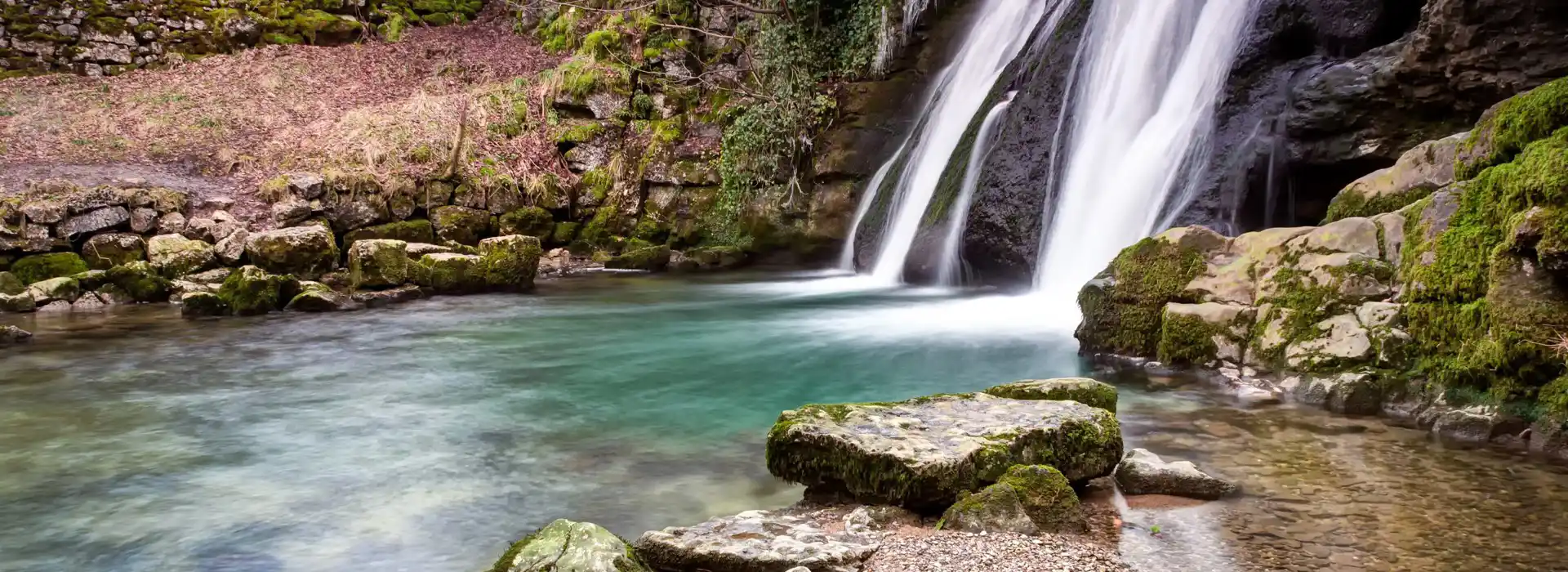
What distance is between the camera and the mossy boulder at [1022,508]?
3512mm

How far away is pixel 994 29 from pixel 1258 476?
12.2 metres

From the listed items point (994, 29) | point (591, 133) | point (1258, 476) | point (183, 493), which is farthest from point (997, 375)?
point (591, 133)

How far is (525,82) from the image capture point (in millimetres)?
19984

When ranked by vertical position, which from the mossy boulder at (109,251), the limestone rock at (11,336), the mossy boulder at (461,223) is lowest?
the limestone rock at (11,336)

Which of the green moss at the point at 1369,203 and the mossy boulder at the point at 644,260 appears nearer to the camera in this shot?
the green moss at the point at 1369,203

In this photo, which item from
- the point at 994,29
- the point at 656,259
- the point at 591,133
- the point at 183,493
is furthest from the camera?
the point at 591,133

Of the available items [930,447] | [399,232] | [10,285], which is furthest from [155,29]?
[930,447]

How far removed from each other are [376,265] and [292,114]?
26.6ft

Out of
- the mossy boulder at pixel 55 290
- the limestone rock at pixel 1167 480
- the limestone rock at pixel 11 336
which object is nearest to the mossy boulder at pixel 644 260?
the mossy boulder at pixel 55 290

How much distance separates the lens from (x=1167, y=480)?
4.05m

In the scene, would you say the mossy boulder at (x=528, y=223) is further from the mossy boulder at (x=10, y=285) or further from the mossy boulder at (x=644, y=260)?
the mossy boulder at (x=10, y=285)

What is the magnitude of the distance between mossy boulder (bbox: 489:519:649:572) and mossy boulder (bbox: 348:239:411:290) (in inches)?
439

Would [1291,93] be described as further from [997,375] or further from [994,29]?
[994,29]

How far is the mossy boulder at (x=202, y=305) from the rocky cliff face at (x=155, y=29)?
1251 cm
